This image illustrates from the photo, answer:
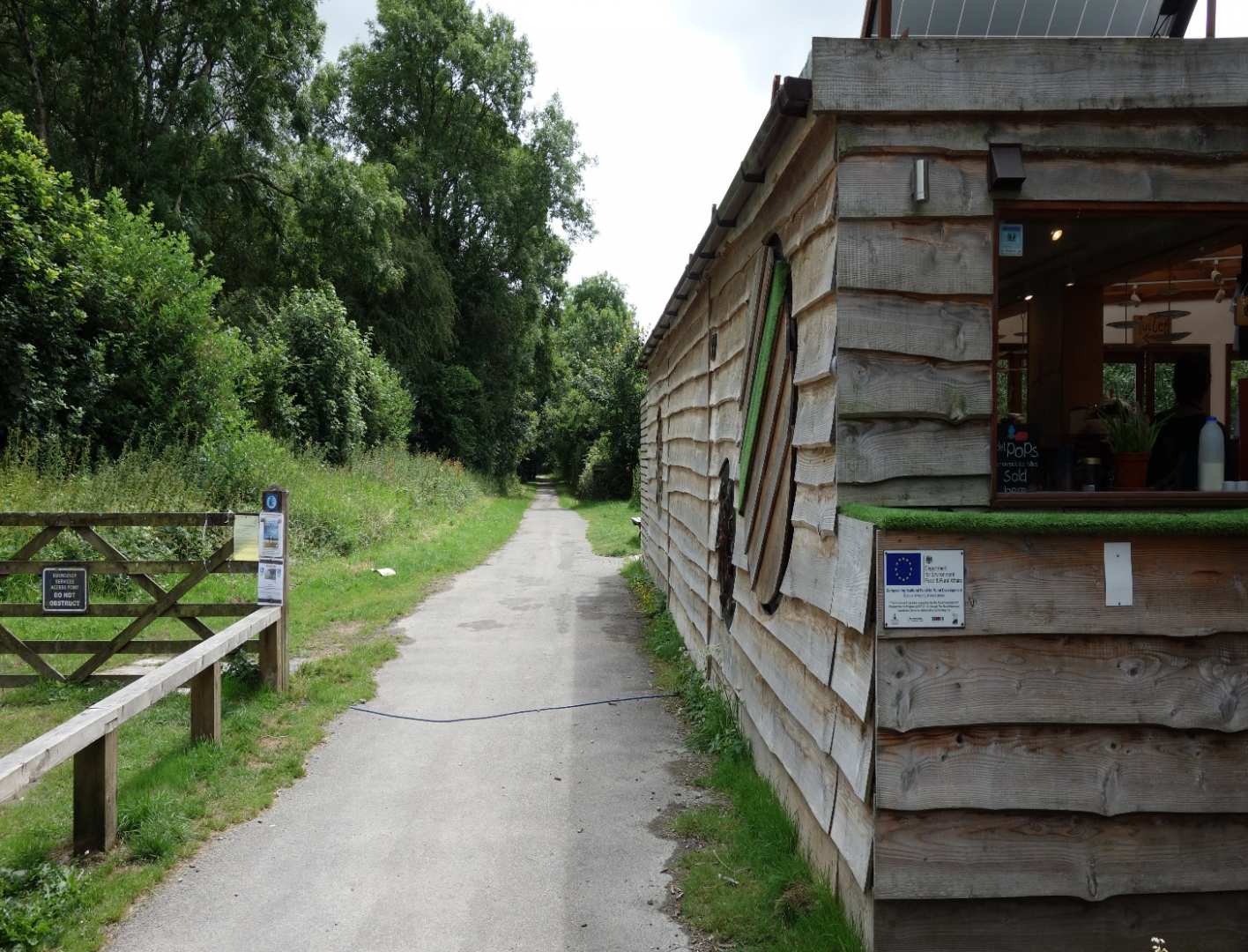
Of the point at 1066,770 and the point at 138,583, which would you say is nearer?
the point at 1066,770

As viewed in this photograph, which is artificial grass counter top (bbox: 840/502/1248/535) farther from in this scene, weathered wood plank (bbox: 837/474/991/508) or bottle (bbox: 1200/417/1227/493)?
bottle (bbox: 1200/417/1227/493)

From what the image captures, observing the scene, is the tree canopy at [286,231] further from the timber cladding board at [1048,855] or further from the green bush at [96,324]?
the timber cladding board at [1048,855]

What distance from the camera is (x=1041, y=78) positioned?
333 cm

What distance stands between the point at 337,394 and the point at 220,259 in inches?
364

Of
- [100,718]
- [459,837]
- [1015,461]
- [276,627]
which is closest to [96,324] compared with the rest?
[276,627]

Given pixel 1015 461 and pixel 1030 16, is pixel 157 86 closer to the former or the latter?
pixel 1030 16

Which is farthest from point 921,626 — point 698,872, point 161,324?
point 161,324

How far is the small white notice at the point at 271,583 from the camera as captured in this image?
6625 millimetres

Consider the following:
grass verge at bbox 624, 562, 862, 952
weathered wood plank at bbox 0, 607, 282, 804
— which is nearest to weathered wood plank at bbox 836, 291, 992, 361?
grass verge at bbox 624, 562, 862, 952

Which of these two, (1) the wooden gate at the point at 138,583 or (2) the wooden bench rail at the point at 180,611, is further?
(2) the wooden bench rail at the point at 180,611

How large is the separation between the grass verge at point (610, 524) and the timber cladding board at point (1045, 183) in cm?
1434

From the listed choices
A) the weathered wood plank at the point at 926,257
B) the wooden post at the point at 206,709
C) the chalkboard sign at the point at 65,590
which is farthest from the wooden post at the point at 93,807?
the weathered wood plank at the point at 926,257

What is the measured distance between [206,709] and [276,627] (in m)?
1.28

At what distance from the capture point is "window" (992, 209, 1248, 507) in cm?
358
